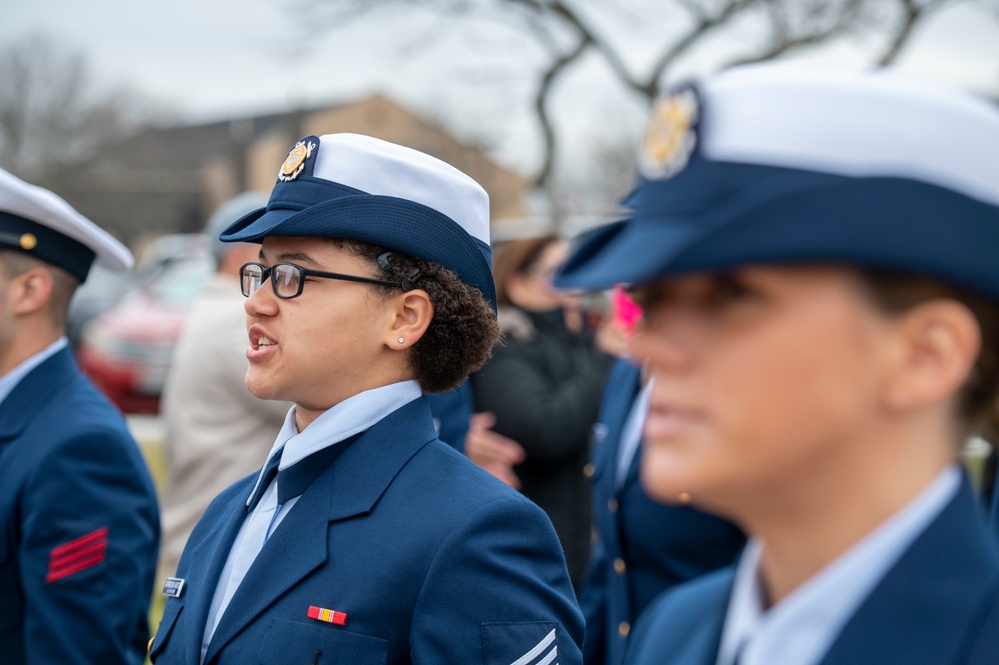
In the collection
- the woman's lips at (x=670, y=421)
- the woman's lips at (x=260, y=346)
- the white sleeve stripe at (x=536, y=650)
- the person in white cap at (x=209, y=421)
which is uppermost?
the woman's lips at (x=670, y=421)

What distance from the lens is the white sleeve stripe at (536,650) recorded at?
213 cm

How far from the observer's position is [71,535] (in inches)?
112

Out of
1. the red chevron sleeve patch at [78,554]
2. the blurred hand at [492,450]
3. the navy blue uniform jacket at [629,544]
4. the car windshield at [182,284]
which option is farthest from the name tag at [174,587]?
the car windshield at [182,284]

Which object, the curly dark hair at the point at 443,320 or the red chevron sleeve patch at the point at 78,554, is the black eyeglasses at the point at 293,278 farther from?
the red chevron sleeve patch at the point at 78,554

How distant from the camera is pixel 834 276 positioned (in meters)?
1.14

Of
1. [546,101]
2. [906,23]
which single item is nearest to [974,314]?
[906,23]

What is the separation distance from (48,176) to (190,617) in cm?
5438

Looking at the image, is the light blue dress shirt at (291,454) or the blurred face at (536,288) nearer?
the light blue dress shirt at (291,454)

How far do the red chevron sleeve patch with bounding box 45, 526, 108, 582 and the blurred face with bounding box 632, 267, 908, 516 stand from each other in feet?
6.92

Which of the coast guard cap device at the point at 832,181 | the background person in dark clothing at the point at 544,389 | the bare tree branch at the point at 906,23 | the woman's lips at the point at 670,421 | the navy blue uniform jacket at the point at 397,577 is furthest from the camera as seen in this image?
the bare tree branch at the point at 906,23

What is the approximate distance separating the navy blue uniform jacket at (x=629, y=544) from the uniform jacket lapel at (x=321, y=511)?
3.80ft

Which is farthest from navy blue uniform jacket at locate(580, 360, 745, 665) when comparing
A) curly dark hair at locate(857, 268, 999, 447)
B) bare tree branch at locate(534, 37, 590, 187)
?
bare tree branch at locate(534, 37, 590, 187)

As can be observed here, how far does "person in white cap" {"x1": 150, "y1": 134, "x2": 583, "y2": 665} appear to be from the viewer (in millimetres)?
2111

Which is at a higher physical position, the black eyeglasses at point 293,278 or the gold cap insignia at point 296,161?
the gold cap insignia at point 296,161
